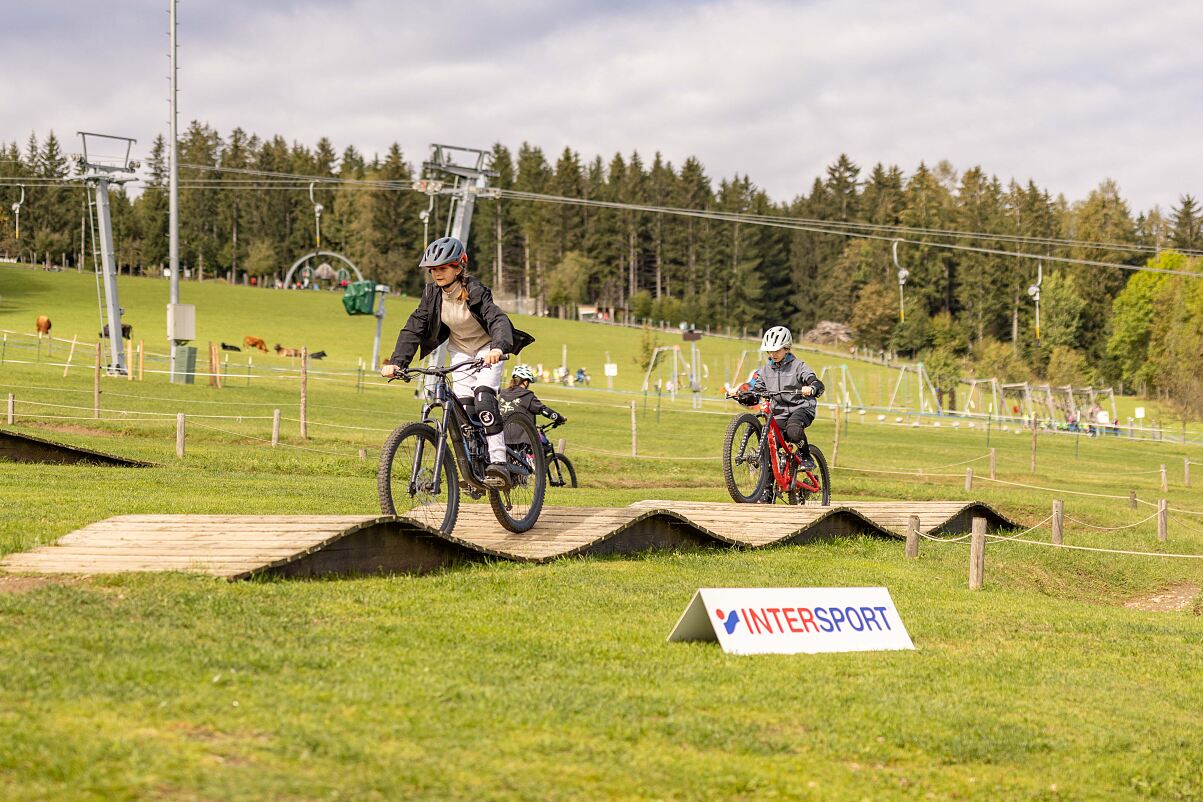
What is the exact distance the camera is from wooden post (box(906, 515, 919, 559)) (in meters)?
14.4

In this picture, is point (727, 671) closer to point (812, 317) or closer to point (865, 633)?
point (865, 633)

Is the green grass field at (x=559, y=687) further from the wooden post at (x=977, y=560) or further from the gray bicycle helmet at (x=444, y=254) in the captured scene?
the gray bicycle helmet at (x=444, y=254)

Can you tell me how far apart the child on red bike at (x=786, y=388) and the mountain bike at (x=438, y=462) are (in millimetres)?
5474

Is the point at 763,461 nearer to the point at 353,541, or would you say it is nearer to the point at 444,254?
the point at 444,254

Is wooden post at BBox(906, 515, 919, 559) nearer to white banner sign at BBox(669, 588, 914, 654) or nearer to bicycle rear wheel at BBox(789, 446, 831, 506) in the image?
bicycle rear wheel at BBox(789, 446, 831, 506)

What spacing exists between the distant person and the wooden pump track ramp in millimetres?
2249

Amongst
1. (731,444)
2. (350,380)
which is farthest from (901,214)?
(731,444)

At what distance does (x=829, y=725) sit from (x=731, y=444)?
870cm


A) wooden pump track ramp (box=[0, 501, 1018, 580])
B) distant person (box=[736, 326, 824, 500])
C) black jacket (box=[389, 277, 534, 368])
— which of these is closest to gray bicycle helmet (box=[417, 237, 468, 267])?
black jacket (box=[389, 277, 534, 368])

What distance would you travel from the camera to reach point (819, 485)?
650 inches

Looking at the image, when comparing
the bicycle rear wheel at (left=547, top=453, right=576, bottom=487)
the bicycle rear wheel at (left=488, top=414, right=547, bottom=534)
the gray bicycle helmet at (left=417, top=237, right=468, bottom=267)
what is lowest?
the bicycle rear wheel at (left=547, top=453, right=576, bottom=487)

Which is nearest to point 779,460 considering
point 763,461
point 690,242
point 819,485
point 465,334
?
point 763,461

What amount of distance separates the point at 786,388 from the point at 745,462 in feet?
3.35

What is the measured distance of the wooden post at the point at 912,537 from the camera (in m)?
A: 14.4
